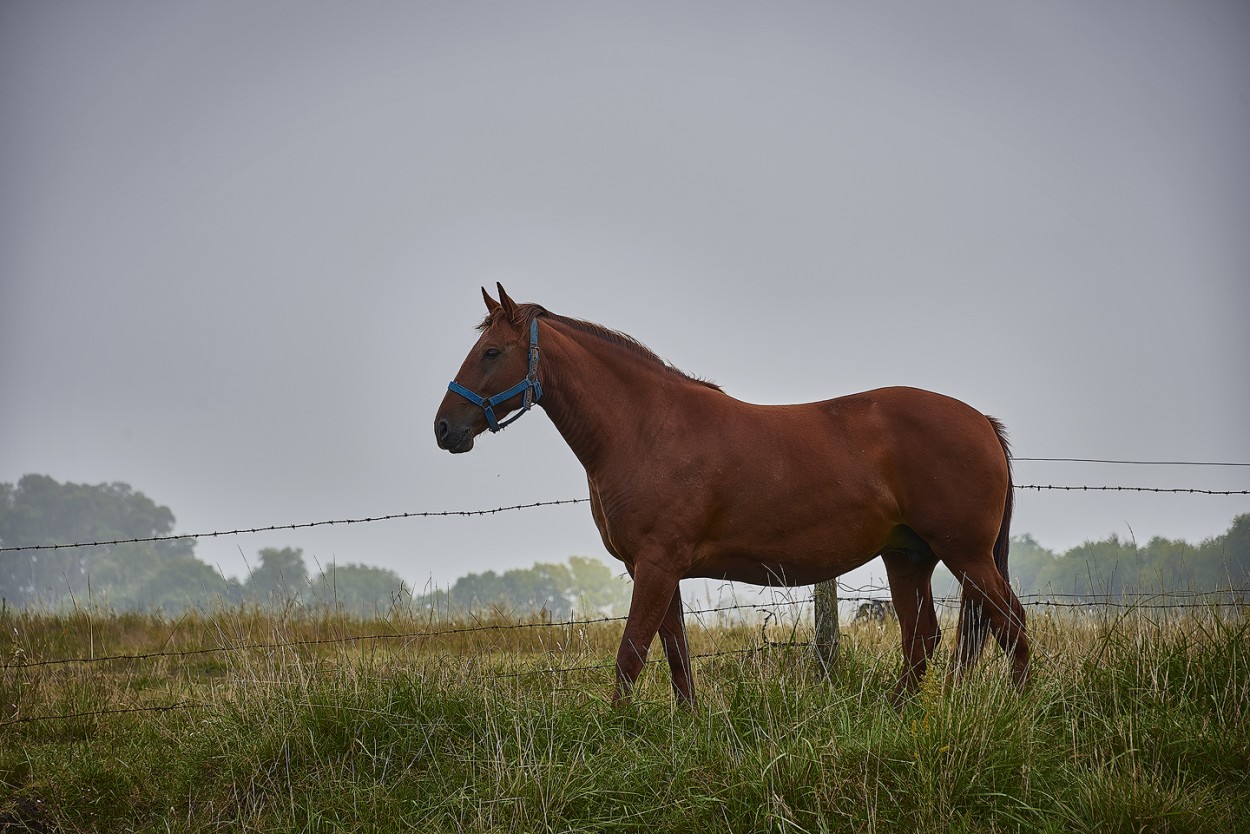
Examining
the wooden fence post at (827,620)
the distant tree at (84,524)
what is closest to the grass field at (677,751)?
the wooden fence post at (827,620)

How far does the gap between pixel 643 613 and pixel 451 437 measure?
5.35 feet

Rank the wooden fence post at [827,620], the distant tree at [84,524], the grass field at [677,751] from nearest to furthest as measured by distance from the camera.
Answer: the grass field at [677,751] < the wooden fence post at [827,620] < the distant tree at [84,524]

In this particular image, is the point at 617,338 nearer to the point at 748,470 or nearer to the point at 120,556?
the point at 748,470

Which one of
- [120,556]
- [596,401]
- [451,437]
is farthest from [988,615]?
[120,556]

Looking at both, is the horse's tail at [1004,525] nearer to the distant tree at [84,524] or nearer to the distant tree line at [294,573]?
the distant tree line at [294,573]

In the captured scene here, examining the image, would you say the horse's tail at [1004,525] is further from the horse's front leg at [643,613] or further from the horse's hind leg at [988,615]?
the horse's front leg at [643,613]

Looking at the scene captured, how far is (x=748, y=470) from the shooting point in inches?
223

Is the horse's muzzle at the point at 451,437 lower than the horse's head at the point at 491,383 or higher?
lower

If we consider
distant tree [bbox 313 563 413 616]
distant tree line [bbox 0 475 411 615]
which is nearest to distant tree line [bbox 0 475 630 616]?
distant tree line [bbox 0 475 411 615]

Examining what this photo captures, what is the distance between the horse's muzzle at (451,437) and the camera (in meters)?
5.61

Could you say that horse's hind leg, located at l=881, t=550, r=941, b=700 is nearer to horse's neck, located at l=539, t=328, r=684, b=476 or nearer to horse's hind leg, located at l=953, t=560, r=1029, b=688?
horse's hind leg, located at l=953, t=560, r=1029, b=688

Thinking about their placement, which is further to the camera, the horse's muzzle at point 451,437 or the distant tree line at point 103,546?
the distant tree line at point 103,546

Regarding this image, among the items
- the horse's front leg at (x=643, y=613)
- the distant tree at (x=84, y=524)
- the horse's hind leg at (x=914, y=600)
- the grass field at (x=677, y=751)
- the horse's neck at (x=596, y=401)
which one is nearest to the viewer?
the grass field at (x=677, y=751)

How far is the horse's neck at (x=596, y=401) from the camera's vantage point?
5781 millimetres
